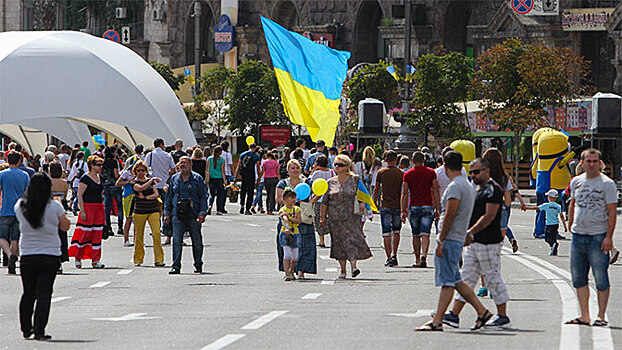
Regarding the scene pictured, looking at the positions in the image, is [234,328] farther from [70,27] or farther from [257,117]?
[70,27]

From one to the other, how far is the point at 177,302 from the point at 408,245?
9.74 m

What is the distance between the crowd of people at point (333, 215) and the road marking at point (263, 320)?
1.61 m

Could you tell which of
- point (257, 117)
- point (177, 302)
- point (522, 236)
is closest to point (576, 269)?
point (177, 302)

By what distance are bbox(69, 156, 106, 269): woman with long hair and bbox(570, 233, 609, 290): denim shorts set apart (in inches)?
340

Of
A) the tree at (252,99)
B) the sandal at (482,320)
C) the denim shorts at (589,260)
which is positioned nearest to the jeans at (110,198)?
the denim shorts at (589,260)

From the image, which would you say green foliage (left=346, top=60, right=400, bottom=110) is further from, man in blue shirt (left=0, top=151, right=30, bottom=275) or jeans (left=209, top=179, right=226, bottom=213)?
man in blue shirt (left=0, top=151, right=30, bottom=275)

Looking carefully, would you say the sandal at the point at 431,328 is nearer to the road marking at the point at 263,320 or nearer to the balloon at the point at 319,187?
the road marking at the point at 263,320

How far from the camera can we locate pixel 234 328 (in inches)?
470

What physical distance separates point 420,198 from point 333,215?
1881 millimetres

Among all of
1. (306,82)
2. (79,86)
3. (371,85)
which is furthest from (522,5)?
(306,82)

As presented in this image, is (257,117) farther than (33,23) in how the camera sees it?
No

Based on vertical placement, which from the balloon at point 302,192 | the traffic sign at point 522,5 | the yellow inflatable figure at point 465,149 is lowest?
the balloon at point 302,192

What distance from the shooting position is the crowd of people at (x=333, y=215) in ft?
38.7

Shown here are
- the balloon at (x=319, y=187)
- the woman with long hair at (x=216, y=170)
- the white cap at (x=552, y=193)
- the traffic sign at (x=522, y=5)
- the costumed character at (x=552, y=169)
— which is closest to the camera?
the balloon at (x=319, y=187)
